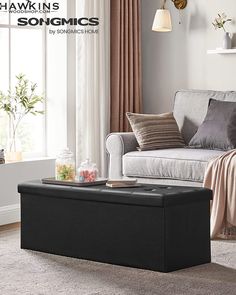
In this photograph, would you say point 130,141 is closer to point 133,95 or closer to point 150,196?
point 133,95

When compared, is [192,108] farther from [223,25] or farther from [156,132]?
[223,25]

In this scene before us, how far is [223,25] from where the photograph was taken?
263 inches

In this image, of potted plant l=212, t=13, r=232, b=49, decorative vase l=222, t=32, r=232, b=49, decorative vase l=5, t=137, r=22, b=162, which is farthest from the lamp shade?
decorative vase l=5, t=137, r=22, b=162

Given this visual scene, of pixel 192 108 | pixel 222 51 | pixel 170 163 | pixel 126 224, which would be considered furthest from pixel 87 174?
pixel 222 51

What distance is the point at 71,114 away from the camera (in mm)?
6625

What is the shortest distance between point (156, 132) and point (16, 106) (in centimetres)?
118

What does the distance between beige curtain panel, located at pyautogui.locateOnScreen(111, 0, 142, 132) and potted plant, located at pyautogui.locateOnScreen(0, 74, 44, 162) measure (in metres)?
0.78

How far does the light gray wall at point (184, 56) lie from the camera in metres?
6.73

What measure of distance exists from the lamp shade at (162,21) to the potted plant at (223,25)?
41 cm

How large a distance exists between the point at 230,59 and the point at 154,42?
0.85 m

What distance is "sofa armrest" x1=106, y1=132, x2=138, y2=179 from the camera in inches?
241

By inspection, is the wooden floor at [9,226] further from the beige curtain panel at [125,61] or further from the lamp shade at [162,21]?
the lamp shade at [162,21]

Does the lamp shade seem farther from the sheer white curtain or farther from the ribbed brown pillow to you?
the ribbed brown pillow

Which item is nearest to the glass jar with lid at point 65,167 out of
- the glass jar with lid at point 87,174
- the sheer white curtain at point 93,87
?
the glass jar with lid at point 87,174
